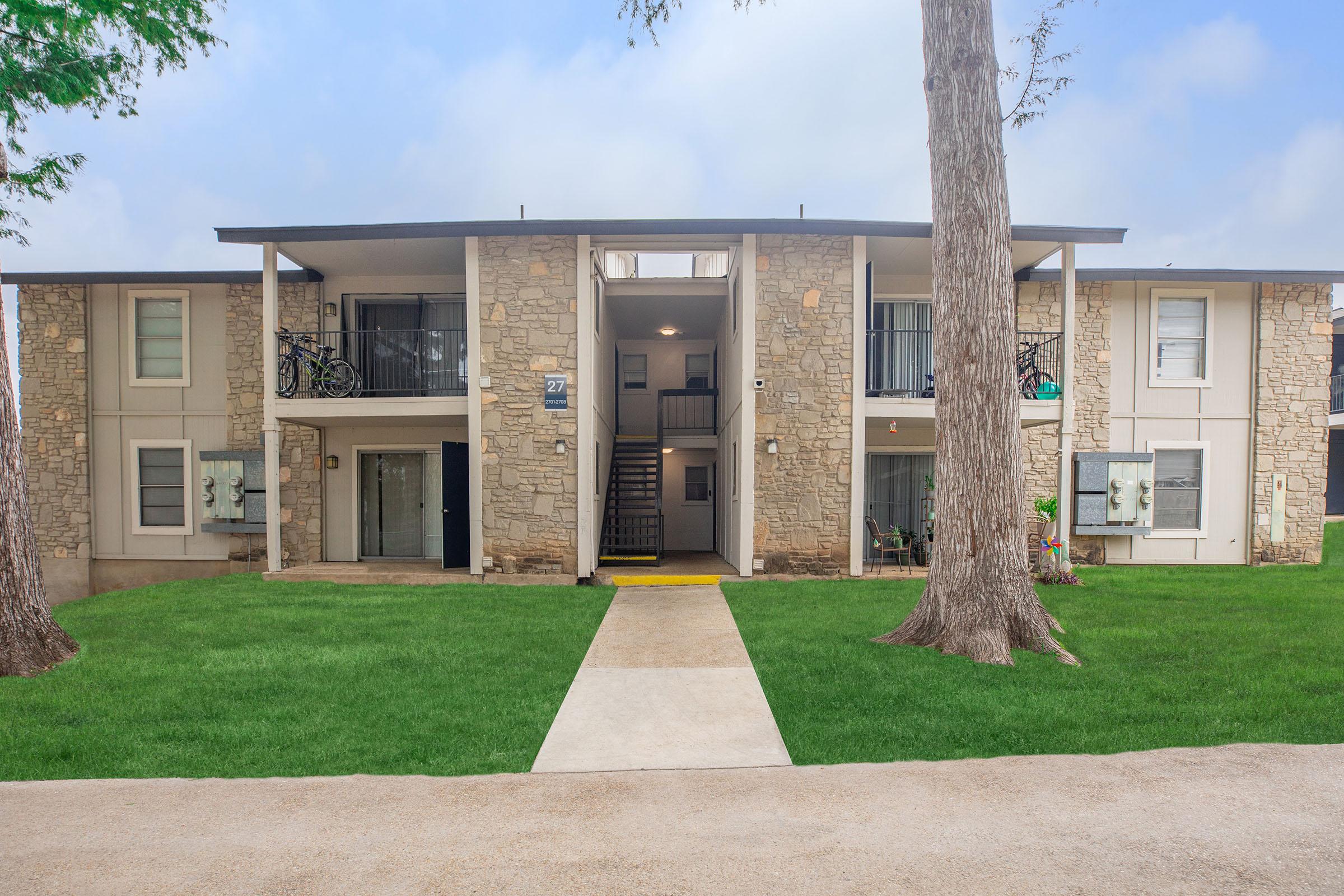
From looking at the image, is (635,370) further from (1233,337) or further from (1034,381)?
(1233,337)

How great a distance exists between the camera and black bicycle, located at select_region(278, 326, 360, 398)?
10.9 m

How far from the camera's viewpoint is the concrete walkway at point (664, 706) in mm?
3992

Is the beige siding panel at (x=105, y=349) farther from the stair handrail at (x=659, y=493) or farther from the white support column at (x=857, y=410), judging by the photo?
the white support column at (x=857, y=410)

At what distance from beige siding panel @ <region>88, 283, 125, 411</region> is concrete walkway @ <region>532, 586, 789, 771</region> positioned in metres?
10.4

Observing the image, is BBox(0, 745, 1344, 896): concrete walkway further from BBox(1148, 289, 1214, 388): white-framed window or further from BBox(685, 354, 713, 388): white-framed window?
BBox(685, 354, 713, 388): white-framed window

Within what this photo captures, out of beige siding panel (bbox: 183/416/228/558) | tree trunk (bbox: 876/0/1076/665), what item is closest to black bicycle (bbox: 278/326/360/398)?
beige siding panel (bbox: 183/416/228/558)

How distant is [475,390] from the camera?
10250 mm

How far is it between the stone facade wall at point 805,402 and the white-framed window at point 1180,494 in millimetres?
6295

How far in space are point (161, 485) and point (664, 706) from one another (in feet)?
37.6

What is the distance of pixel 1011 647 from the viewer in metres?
5.89

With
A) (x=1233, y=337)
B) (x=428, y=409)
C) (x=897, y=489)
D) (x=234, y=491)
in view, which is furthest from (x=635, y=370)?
(x=1233, y=337)

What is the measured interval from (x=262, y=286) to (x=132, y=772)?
32.1 feet

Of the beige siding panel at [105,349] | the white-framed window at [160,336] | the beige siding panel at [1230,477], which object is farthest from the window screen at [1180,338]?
the beige siding panel at [105,349]

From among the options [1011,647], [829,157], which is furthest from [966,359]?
[829,157]
